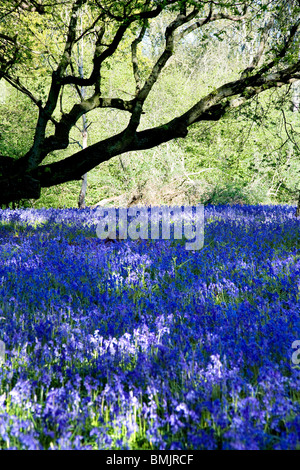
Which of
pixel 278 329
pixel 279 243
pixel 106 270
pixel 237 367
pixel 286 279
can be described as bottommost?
pixel 237 367

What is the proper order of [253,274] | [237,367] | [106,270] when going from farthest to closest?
1. [106,270]
2. [253,274]
3. [237,367]

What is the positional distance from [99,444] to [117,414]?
17cm

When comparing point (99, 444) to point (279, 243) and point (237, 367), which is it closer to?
point (237, 367)

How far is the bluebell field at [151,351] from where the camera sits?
157 cm

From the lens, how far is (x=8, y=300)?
3.21 metres

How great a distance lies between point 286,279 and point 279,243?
6.09 ft

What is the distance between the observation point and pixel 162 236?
6223 millimetres

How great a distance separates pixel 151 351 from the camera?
86.4 inches

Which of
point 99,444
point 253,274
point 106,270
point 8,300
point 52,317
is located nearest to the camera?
point 99,444

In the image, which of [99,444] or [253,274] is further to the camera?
[253,274]

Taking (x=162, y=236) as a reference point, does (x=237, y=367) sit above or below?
below

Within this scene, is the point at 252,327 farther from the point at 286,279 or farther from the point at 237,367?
the point at 286,279

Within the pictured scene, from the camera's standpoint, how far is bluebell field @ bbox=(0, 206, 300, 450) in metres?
1.57

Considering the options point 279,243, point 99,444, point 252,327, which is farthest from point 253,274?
point 99,444
